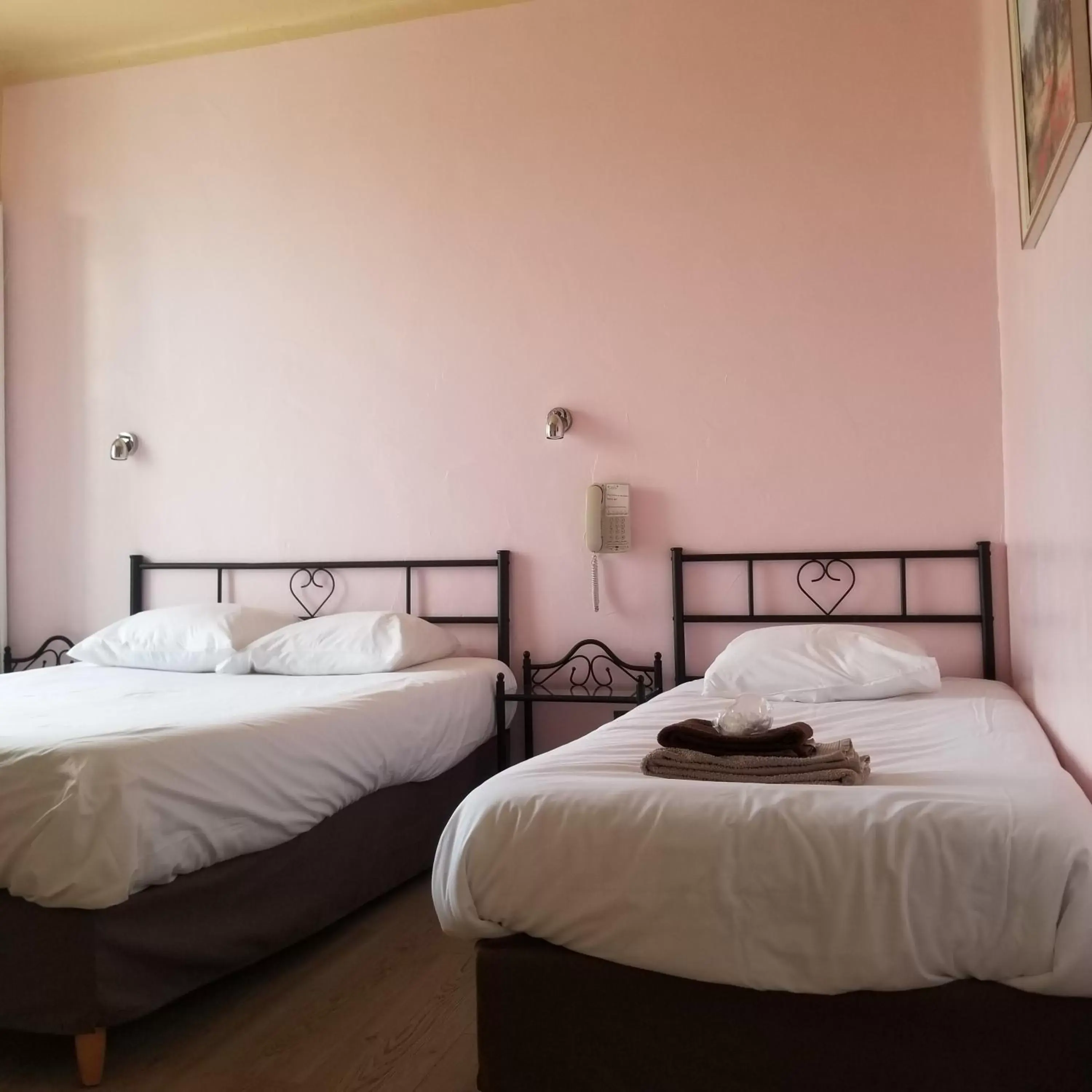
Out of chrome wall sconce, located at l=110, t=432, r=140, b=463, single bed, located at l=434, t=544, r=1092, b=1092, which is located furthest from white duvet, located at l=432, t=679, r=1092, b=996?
chrome wall sconce, located at l=110, t=432, r=140, b=463

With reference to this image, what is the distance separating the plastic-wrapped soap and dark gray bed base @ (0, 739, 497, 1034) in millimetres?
997

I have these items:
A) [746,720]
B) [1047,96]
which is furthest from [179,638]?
[1047,96]

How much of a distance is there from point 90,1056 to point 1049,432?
2116 millimetres

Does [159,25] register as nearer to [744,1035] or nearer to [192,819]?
[192,819]

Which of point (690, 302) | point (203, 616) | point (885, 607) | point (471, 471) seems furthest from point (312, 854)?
point (690, 302)

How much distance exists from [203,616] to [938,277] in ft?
7.91

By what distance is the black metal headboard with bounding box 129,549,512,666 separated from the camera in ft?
11.0

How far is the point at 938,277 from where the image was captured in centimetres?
305

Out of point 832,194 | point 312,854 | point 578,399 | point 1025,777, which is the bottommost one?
point 312,854

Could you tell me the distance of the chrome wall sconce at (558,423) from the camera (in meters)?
3.30

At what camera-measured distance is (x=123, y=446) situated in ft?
12.3

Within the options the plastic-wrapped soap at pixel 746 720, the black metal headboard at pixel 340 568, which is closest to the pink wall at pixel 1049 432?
the plastic-wrapped soap at pixel 746 720

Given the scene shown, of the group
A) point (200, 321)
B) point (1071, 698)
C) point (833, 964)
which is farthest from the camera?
point (200, 321)

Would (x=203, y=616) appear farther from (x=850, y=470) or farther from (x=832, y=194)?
(x=832, y=194)
